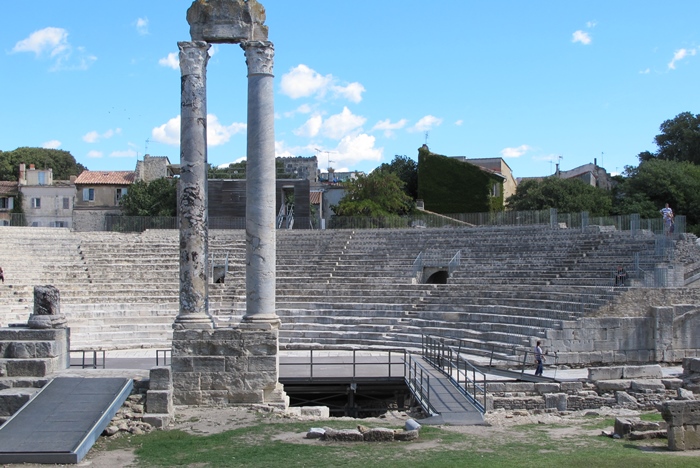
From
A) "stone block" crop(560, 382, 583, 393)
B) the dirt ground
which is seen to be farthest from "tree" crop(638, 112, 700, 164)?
the dirt ground

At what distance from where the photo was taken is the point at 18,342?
13812mm

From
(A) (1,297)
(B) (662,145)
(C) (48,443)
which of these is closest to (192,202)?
A: (C) (48,443)

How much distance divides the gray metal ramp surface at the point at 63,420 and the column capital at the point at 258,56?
20.0 ft

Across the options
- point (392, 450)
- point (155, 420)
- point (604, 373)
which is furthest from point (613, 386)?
point (155, 420)

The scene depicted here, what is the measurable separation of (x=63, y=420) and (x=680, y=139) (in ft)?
175

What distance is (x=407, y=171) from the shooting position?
58344 mm

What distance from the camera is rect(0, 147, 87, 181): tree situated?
225ft

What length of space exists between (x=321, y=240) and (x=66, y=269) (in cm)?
1054

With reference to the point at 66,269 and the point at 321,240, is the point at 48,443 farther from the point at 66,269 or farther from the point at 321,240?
the point at 321,240

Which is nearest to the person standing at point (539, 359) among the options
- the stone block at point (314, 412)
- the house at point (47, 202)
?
the stone block at point (314, 412)

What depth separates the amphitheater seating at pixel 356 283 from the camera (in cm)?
2447

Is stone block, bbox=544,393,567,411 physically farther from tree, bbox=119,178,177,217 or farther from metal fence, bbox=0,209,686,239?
tree, bbox=119,178,177,217

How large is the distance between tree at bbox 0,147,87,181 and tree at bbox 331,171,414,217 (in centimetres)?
3299

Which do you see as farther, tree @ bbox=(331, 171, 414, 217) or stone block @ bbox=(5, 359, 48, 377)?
tree @ bbox=(331, 171, 414, 217)
